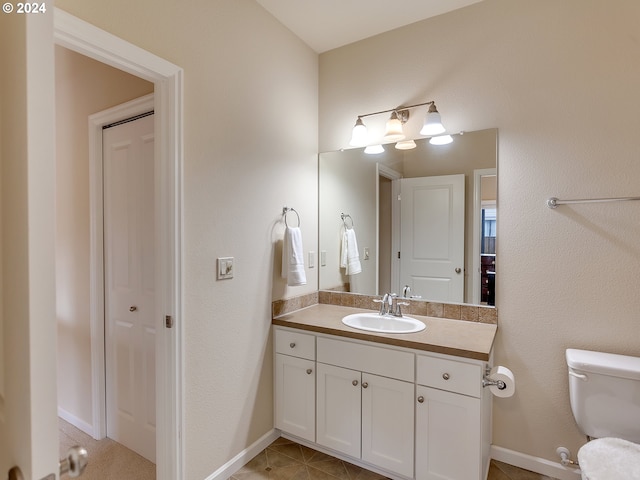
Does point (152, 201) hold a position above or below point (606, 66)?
below

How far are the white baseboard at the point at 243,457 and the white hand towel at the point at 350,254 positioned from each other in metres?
1.14

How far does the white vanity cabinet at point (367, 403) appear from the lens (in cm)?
171

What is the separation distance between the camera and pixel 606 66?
1.70 meters

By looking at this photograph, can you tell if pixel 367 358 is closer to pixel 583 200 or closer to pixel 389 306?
pixel 389 306

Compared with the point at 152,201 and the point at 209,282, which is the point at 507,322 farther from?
the point at 152,201

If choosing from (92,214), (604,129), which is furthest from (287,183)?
(604,129)

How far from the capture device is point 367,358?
5.91 feet

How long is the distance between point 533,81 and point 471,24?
501mm

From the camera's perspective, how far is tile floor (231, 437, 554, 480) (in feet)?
6.04

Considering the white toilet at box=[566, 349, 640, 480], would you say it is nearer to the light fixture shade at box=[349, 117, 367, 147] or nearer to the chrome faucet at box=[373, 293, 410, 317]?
the chrome faucet at box=[373, 293, 410, 317]

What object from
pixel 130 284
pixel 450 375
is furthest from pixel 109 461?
pixel 450 375

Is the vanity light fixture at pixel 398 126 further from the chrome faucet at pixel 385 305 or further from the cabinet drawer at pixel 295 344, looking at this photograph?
the cabinet drawer at pixel 295 344

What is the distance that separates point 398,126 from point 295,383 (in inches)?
65.9

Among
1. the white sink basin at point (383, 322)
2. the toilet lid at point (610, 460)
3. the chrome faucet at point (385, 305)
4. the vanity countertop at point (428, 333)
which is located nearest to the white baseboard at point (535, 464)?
the toilet lid at point (610, 460)
